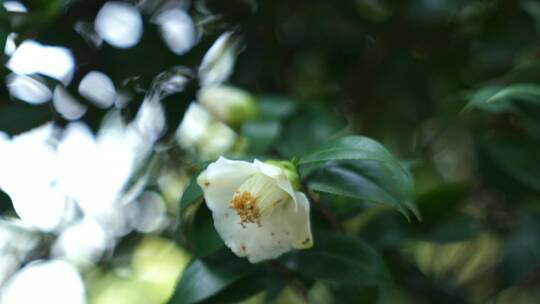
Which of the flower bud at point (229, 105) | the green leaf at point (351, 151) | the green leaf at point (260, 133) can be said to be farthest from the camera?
the flower bud at point (229, 105)

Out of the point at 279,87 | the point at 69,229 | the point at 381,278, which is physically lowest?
the point at 69,229

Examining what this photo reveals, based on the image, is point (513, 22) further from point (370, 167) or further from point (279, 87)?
point (370, 167)

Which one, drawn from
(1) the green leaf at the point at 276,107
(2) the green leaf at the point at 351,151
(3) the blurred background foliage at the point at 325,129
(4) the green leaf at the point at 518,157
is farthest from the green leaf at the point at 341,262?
(4) the green leaf at the point at 518,157

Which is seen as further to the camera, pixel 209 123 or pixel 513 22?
pixel 209 123

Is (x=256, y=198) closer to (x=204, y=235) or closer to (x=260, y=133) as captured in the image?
(x=204, y=235)

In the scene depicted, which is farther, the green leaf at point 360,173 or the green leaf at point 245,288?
the green leaf at point 245,288

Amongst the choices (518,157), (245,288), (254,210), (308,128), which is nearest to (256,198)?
(254,210)

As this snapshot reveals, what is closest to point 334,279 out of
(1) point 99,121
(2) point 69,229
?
(1) point 99,121

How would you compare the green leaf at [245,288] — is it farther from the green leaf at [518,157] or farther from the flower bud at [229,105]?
the green leaf at [518,157]
